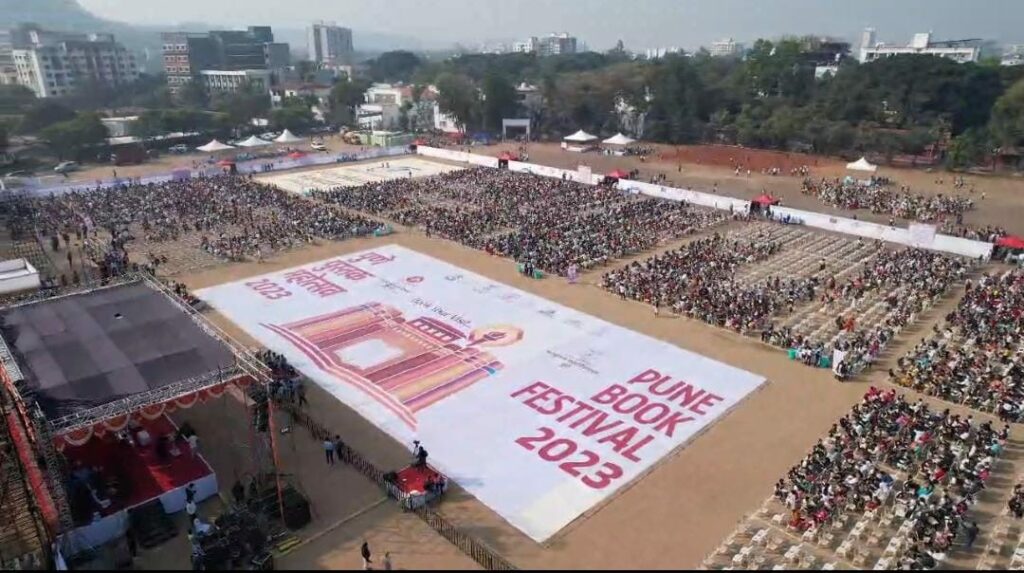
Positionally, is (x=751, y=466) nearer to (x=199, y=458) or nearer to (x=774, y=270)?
(x=199, y=458)

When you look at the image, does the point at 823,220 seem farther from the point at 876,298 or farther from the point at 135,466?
the point at 135,466

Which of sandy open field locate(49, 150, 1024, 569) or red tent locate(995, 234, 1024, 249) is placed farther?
red tent locate(995, 234, 1024, 249)

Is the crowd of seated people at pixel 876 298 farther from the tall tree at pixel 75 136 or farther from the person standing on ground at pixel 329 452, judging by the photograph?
the tall tree at pixel 75 136

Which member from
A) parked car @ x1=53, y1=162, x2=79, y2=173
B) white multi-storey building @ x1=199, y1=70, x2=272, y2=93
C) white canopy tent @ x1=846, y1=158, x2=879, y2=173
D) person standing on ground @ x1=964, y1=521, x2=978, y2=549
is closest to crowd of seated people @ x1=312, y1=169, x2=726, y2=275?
person standing on ground @ x1=964, y1=521, x2=978, y2=549

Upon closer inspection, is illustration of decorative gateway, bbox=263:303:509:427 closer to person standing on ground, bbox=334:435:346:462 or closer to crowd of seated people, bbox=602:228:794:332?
person standing on ground, bbox=334:435:346:462

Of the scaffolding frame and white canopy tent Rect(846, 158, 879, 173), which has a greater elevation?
the scaffolding frame

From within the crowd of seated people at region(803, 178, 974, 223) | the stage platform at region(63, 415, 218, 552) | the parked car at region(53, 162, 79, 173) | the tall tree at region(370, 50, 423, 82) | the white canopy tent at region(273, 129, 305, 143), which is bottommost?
the parked car at region(53, 162, 79, 173)

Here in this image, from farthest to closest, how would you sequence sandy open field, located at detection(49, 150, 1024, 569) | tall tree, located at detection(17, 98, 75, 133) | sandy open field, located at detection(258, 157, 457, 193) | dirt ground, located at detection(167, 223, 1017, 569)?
tall tree, located at detection(17, 98, 75, 133)
sandy open field, located at detection(258, 157, 457, 193)
dirt ground, located at detection(167, 223, 1017, 569)
sandy open field, located at detection(49, 150, 1024, 569)
